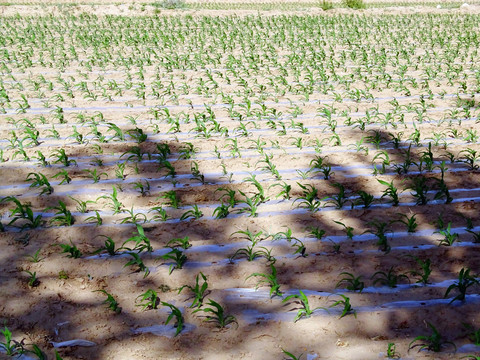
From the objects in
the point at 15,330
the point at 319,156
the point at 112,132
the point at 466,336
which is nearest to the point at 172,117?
the point at 112,132

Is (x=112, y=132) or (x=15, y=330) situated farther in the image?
(x=112, y=132)

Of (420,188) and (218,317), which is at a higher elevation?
(420,188)

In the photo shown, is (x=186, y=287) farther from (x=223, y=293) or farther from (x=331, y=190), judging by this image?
(x=331, y=190)

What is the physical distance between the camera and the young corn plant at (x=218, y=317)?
2496mm

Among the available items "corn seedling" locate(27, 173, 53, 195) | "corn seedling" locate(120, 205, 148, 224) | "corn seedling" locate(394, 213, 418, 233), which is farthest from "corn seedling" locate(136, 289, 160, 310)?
"corn seedling" locate(394, 213, 418, 233)

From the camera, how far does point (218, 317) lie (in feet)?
8.22

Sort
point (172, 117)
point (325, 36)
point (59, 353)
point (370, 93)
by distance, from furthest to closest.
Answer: point (325, 36), point (370, 93), point (172, 117), point (59, 353)

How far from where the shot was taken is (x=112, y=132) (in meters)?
5.14

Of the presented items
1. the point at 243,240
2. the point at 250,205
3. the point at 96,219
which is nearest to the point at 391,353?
the point at 243,240

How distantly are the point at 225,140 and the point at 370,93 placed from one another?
2629mm

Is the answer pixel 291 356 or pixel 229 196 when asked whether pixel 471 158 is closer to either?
pixel 229 196

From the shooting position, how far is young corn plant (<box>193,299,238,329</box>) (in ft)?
8.19

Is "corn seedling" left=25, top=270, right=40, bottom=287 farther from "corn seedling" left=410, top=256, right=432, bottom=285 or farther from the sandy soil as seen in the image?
"corn seedling" left=410, top=256, right=432, bottom=285

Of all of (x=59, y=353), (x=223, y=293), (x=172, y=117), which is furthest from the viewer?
(x=172, y=117)
